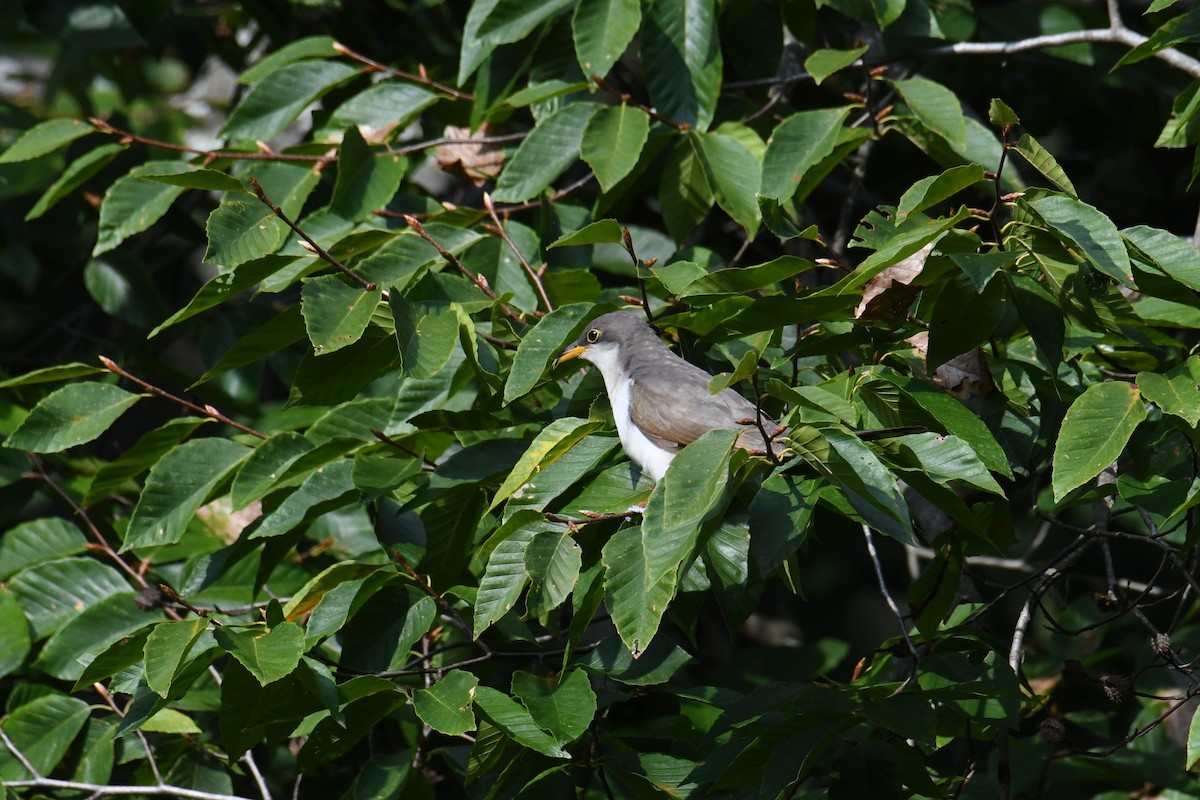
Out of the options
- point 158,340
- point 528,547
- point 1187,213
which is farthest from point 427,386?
point 1187,213

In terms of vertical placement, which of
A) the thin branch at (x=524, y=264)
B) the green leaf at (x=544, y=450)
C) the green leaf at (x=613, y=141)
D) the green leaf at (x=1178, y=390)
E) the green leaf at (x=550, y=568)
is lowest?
the green leaf at (x=550, y=568)

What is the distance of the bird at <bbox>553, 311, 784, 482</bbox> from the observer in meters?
2.95

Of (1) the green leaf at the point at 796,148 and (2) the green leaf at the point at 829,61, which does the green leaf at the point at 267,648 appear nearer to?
(1) the green leaf at the point at 796,148

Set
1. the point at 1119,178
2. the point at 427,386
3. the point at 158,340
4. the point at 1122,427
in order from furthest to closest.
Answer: the point at 1119,178, the point at 158,340, the point at 427,386, the point at 1122,427

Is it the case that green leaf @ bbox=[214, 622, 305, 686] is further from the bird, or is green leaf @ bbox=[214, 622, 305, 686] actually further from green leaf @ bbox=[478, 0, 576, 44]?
green leaf @ bbox=[478, 0, 576, 44]

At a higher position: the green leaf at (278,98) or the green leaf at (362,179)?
the green leaf at (278,98)

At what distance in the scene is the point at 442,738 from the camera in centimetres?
387

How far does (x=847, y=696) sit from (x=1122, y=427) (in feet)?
2.73

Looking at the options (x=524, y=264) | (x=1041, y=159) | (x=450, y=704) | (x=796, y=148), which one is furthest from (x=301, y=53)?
(x=1041, y=159)

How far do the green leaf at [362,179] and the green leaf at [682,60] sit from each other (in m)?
0.85

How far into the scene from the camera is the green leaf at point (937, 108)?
11.3ft

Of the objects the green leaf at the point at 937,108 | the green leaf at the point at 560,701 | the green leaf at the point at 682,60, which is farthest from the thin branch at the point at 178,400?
the green leaf at the point at 937,108

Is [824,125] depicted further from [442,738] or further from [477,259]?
[442,738]

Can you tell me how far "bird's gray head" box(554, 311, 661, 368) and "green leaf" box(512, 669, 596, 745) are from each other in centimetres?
115
